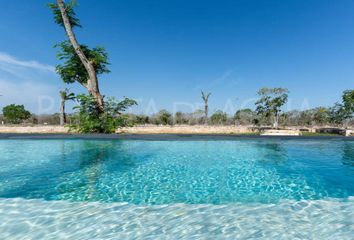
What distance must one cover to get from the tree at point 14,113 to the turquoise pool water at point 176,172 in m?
36.4

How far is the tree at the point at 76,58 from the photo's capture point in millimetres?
11930

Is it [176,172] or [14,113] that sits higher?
[14,113]

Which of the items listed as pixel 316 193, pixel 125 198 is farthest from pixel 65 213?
pixel 316 193

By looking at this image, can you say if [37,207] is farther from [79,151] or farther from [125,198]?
[79,151]

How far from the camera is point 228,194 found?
352 cm

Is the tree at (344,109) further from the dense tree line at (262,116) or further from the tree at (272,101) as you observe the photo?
the tree at (272,101)

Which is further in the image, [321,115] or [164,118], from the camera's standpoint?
[164,118]

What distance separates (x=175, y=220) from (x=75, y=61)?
41.8 ft

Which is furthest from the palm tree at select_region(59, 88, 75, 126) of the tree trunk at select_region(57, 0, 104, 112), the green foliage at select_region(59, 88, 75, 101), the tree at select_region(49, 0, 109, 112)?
the tree trunk at select_region(57, 0, 104, 112)

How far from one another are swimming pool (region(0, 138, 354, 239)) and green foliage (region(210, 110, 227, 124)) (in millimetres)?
32931

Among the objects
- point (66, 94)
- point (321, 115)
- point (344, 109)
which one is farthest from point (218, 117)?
point (66, 94)

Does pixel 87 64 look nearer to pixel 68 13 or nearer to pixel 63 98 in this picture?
pixel 68 13

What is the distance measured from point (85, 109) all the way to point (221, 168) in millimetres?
9205

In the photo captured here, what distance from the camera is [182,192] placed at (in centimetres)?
359
